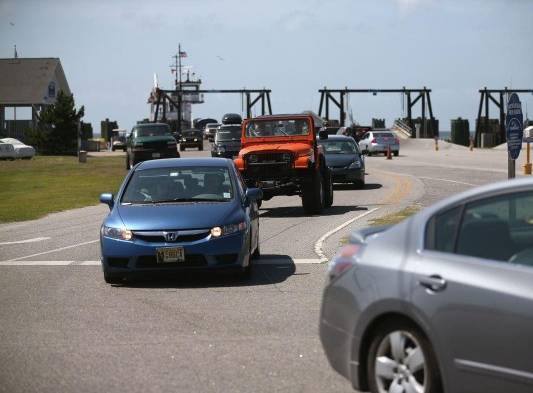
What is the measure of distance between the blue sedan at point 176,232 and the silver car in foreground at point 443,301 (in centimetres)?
553

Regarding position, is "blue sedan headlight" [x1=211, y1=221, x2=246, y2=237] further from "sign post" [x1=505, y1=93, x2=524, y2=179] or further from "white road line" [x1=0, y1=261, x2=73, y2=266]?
"sign post" [x1=505, y1=93, x2=524, y2=179]

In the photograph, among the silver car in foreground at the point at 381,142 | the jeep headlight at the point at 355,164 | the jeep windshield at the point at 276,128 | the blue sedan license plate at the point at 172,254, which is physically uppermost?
the jeep windshield at the point at 276,128

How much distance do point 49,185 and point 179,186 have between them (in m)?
27.7

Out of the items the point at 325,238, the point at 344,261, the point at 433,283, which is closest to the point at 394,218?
the point at 325,238

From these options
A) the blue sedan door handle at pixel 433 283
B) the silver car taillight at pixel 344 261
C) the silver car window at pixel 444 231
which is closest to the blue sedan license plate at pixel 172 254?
the silver car taillight at pixel 344 261

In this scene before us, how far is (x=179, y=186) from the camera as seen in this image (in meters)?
13.7

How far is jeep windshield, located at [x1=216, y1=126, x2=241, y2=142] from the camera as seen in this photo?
5134 centimetres

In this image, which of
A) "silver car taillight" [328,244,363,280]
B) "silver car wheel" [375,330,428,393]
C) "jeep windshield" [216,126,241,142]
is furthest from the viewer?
"jeep windshield" [216,126,241,142]

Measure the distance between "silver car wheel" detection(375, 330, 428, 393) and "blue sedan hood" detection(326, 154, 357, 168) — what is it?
2503 cm

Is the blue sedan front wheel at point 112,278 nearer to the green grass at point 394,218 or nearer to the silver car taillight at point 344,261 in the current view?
the green grass at point 394,218

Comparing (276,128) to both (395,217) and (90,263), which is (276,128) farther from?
(90,263)

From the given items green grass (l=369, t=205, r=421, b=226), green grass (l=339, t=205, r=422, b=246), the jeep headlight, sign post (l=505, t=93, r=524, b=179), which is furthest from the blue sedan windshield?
the jeep headlight

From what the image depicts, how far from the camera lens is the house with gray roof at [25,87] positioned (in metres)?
80.8

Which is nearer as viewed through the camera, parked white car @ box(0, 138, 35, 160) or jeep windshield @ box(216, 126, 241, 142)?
jeep windshield @ box(216, 126, 241, 142)
